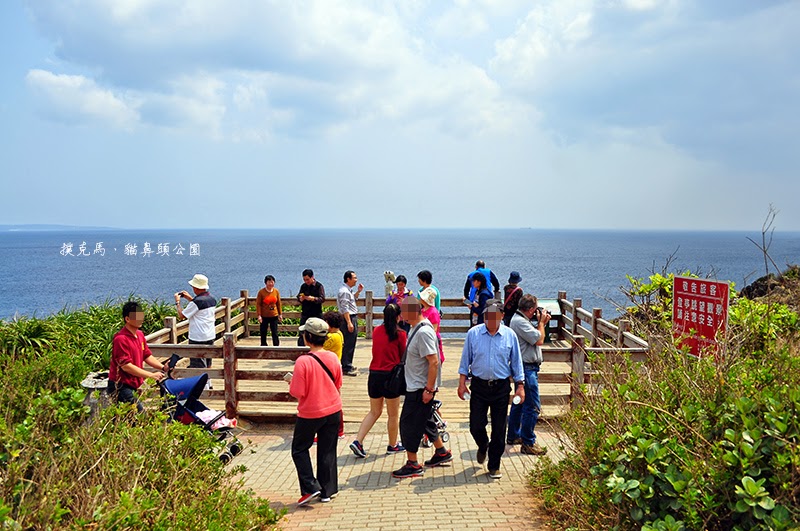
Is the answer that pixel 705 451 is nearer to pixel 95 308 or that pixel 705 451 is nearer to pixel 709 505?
pixel 709 505

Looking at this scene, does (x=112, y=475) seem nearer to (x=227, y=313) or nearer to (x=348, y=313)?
(x=348, y=313)

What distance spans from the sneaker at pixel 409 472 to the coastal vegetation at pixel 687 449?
4.85 feet

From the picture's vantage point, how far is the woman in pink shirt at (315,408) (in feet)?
19.1

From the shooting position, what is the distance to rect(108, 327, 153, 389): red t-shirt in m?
6.54

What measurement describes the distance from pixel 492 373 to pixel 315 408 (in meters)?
1.74

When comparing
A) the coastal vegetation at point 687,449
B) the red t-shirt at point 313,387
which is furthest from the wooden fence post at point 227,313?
the coastal vegetation at point 687,449

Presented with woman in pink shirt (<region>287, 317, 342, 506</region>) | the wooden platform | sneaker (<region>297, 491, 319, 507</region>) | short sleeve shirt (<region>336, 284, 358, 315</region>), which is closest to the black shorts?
woman in pink shirt (<region>287, 317, 342, 506</region>)

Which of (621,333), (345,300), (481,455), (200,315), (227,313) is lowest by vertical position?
Answer: (481,455)

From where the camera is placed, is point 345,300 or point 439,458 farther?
point 345,300

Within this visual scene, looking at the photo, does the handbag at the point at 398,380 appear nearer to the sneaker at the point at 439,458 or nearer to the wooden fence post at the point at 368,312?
the sneaker at the point at 439,458

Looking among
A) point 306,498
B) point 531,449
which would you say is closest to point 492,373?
point 531,449

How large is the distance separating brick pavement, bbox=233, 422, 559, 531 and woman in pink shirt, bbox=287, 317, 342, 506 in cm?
22

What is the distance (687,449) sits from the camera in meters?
3.75

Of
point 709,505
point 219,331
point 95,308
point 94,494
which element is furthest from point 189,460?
point 95,308
